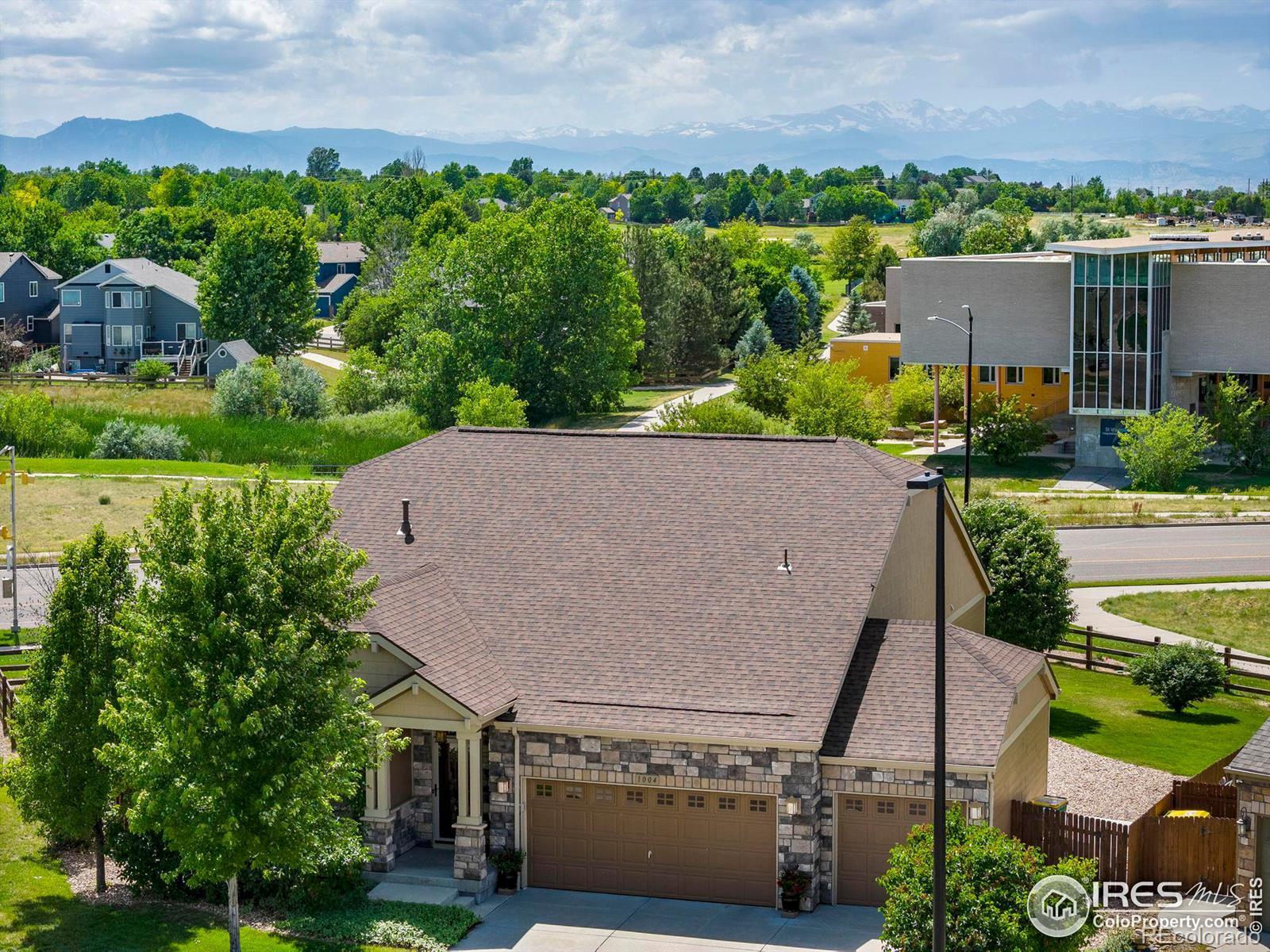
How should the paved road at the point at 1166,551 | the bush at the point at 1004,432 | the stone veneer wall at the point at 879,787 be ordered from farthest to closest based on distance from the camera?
1. the bush at the point at 1004,432
2. the paved road at the point at 1166,551
3. the stone veneer wall at the point at 879,787

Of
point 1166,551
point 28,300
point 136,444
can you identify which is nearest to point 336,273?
point 28,300

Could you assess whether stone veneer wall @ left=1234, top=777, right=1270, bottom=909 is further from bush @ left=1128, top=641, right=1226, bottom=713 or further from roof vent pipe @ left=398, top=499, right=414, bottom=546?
roof vent pipe @ left=398, top=499, right=414, bottom=546

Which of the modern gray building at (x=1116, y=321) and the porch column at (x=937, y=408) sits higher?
the modern gray building at (x=1116, y=321)

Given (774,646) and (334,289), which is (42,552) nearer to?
(774,646)

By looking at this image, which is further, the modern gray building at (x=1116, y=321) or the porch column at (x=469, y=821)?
the modern gray building at (x=1116, y=321)

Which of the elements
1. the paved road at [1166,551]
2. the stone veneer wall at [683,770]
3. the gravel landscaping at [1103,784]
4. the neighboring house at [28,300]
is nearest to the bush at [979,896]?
the stone veneer wall at [683,770]

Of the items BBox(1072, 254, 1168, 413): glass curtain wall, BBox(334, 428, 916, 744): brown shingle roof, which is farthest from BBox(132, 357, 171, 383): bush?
BBox(334, 428, 916, 744): brown shingle roof

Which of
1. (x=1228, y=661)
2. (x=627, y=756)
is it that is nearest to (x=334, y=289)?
(x=1228, y=661)

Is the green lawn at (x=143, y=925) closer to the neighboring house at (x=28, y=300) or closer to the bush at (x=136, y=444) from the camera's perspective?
the bush at (x=136, y=444)
